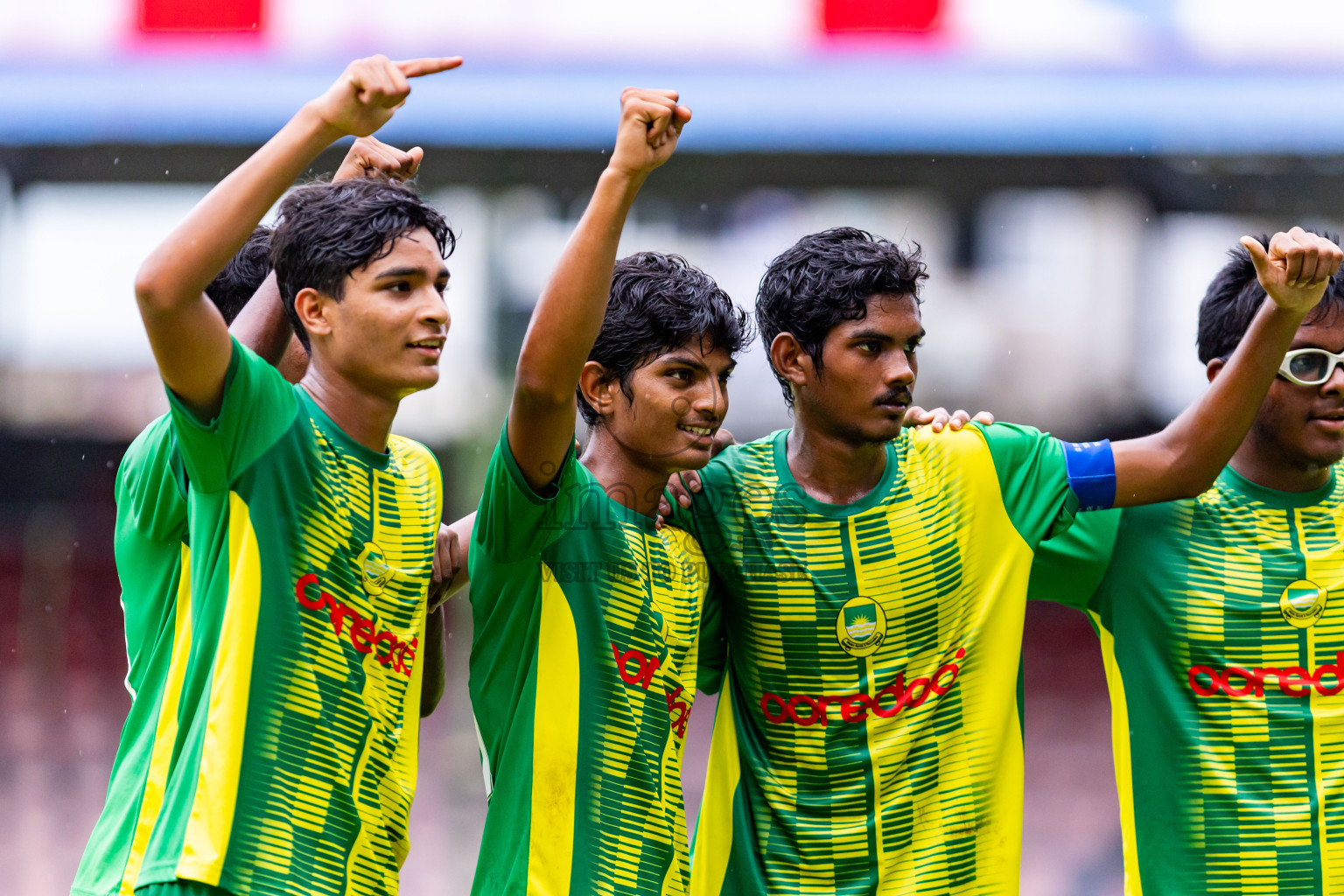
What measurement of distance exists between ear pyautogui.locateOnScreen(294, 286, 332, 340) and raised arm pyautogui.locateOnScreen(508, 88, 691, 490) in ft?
1.14

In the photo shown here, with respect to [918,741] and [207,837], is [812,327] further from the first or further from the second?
[207,837]

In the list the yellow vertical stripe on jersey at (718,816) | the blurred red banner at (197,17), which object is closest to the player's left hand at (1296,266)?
the yellow vertical stripe on jersey at (718,816)

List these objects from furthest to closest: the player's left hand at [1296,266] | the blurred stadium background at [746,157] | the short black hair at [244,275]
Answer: the blurred stadium background at [746,157], the short black hair at [244,275], the player's left hand at [1296,266]

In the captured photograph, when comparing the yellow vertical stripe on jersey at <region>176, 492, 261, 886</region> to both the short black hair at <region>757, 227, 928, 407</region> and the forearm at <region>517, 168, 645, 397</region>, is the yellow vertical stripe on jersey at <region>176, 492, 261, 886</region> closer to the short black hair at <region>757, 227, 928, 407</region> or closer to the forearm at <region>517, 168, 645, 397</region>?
the forearm at <region>517, 168, 645, 397</region>

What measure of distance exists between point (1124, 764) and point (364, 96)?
1.87m

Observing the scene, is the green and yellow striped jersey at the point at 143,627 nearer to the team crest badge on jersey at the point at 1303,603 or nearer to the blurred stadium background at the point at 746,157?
the team crest badge on jersey at the point at 1303,603

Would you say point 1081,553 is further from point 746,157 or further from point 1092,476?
point 746,157

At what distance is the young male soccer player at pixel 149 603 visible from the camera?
2.07 m

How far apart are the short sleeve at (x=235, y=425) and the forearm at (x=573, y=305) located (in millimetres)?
390

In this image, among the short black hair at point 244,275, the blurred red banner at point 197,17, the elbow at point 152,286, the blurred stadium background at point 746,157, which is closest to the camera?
the elbow at point 152,286

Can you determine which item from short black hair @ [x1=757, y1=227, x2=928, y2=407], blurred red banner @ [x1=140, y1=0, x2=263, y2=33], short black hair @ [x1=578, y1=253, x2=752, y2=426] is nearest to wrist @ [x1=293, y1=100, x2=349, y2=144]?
short black hair @ [x1=578, y1=253, x2=752, y2=426]

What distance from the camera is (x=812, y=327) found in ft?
8.88

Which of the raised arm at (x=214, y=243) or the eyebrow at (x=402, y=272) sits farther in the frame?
the eyebrow at (x=402, y=272)

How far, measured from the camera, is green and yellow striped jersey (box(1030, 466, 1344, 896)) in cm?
257
